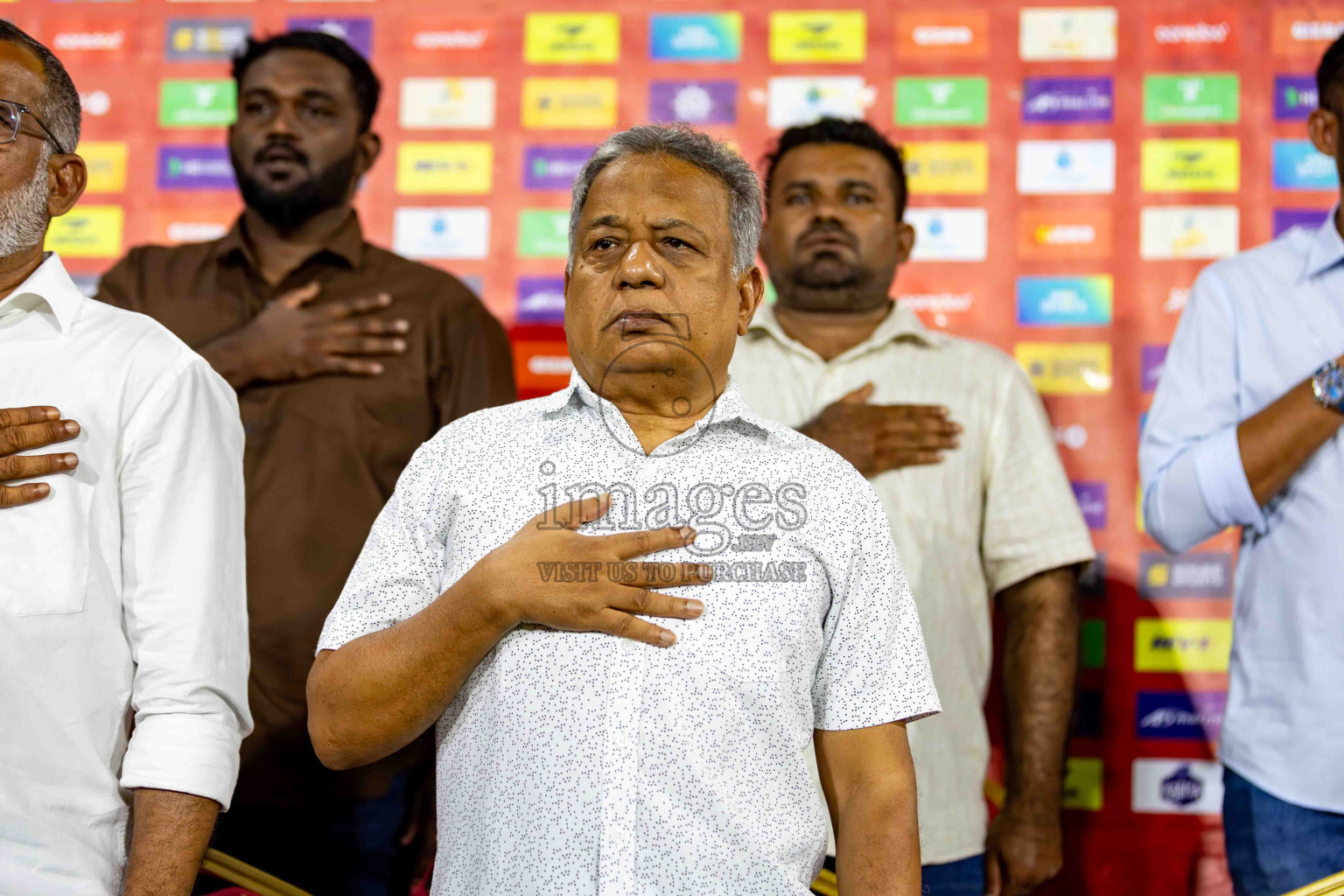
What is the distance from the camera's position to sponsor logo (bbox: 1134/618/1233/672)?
312cm

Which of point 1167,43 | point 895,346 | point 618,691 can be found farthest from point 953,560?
point 1167,43

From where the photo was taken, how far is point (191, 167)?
11.4ft

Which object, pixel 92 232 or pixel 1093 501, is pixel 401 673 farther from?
pixel 92 232

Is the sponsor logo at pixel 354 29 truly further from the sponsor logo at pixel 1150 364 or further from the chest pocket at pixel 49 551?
the sponsor logo at pixel 1150 364

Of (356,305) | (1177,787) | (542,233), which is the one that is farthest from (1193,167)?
(356,305)

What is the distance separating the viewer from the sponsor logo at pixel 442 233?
Result: 339 cm

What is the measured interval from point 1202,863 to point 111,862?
2.55 meters

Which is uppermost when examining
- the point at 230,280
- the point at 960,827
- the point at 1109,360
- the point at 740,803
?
the point at 230,280

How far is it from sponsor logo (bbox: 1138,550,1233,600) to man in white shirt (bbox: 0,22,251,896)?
230cm

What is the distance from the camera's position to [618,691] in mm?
1468

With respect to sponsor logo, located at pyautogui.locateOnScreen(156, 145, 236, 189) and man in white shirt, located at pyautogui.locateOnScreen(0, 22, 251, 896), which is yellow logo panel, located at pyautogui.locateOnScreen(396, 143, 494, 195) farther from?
man in white shirt, located at pyautogui.locateOnScreen(0, 22, 251, 896)

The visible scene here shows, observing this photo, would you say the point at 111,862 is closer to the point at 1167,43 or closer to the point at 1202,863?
the point at 1202,863

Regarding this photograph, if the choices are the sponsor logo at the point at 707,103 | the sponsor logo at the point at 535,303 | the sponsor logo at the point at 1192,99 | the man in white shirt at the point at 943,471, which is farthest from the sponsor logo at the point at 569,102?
the sponsor logo at the point at 1192,99

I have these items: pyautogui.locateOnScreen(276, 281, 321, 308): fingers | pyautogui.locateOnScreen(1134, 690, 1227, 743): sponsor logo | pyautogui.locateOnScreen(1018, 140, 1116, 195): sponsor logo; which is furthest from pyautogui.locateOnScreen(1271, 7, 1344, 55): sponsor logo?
pyautogui.locateOnScreen(276, 281, 321, 308): fingers
